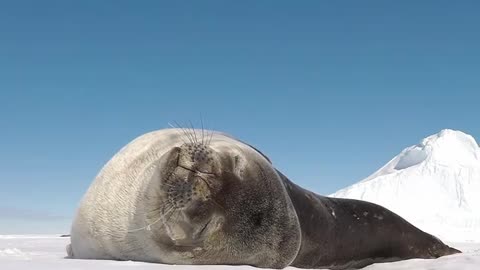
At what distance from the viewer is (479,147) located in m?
46.4

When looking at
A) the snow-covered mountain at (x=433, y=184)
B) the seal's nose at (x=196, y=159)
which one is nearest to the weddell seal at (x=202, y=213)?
the seal's nose at (x=196, y=159)

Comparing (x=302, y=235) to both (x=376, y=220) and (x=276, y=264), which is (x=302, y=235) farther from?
(x=376, y=220)

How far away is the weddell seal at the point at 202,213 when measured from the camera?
12.8 feet

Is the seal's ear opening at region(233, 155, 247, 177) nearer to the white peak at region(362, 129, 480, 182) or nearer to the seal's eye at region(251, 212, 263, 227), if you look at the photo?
the seal's eye at region(251, 212, 263, 227)

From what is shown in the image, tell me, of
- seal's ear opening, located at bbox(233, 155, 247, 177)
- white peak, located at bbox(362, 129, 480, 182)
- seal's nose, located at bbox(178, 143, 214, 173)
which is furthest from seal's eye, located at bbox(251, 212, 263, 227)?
white peak, located at bbox(362, 129, 480, 182)

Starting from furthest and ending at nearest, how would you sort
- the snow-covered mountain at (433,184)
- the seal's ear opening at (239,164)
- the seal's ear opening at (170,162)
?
the snow-covered mountain at (433,184) < the seal's ear opening at (239,164) < the seal's ear opening at (170,162)

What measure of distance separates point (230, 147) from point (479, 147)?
151ft

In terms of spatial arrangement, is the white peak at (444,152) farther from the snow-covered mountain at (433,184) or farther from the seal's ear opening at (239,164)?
the seal's ear opening at (239,164)

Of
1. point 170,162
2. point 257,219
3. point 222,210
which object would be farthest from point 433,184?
point 170,162

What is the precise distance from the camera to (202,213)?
151 inches

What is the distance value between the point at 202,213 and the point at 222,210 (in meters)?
0.16

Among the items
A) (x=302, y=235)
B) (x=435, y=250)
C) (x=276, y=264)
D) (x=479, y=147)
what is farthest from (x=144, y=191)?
(x=479, y=147)

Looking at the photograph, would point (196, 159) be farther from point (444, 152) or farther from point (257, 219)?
point (444, 152)

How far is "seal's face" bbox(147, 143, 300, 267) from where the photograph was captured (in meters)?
3.85
